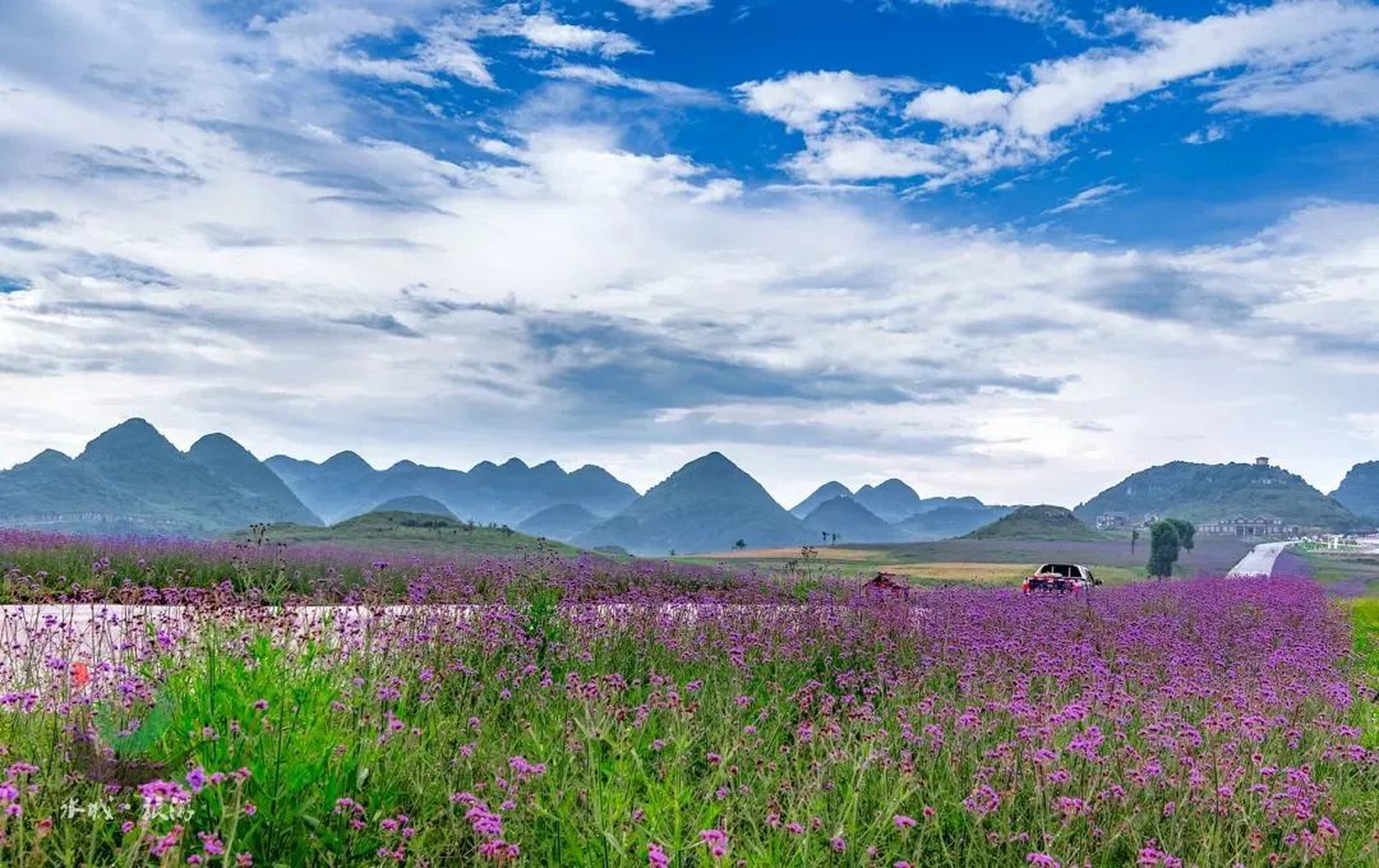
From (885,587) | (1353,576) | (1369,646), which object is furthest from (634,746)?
(1353,576)

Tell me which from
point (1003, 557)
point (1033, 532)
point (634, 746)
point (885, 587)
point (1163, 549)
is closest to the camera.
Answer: point (634, 746)

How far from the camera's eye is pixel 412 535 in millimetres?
49406

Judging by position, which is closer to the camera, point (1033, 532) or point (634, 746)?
point (634, 746)

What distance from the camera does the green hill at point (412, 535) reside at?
1666 inches

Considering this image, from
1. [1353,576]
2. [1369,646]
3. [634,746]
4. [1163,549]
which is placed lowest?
[1353,576]

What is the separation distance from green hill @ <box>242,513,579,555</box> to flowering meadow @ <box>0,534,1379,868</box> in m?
30.6

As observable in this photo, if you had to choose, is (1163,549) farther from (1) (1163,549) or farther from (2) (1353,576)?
(2) (1353,576)

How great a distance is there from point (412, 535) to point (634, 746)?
45.7 metres

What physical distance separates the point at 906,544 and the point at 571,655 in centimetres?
12868

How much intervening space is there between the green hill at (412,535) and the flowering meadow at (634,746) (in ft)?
100

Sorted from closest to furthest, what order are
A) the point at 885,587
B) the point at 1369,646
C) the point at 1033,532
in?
the point at 885,587, the point at 1369,646, the point at 1033,532

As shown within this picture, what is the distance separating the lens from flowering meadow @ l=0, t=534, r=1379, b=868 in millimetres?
4430

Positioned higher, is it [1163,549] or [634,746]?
[1163,549]

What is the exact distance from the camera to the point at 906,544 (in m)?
134
